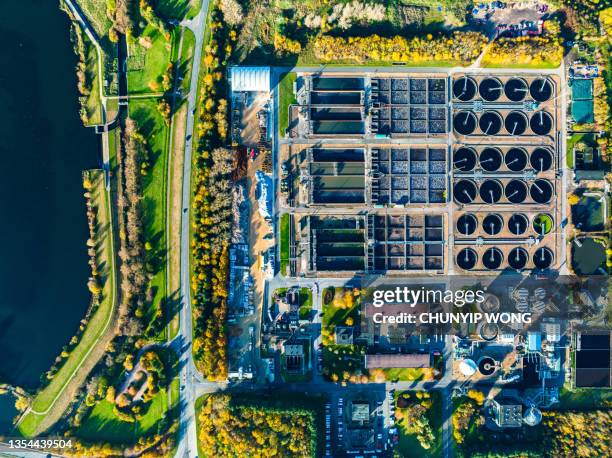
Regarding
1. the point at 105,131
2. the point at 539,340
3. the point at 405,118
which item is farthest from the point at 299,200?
the point at 539,340

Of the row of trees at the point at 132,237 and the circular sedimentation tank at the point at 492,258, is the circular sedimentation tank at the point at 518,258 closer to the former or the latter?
the circular sedimentation tank at the point at 492,258

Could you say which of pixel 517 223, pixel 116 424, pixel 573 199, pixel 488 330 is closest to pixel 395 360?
pixel 488 330

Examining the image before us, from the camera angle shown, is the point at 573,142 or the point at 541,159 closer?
the point at 541,159

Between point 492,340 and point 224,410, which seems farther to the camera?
point 492,340

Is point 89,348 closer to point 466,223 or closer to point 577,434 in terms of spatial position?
point 466,223

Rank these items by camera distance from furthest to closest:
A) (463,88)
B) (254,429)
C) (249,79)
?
(463,88)
(249,79)
(254,429)

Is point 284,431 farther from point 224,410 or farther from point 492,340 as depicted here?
point 492,340
